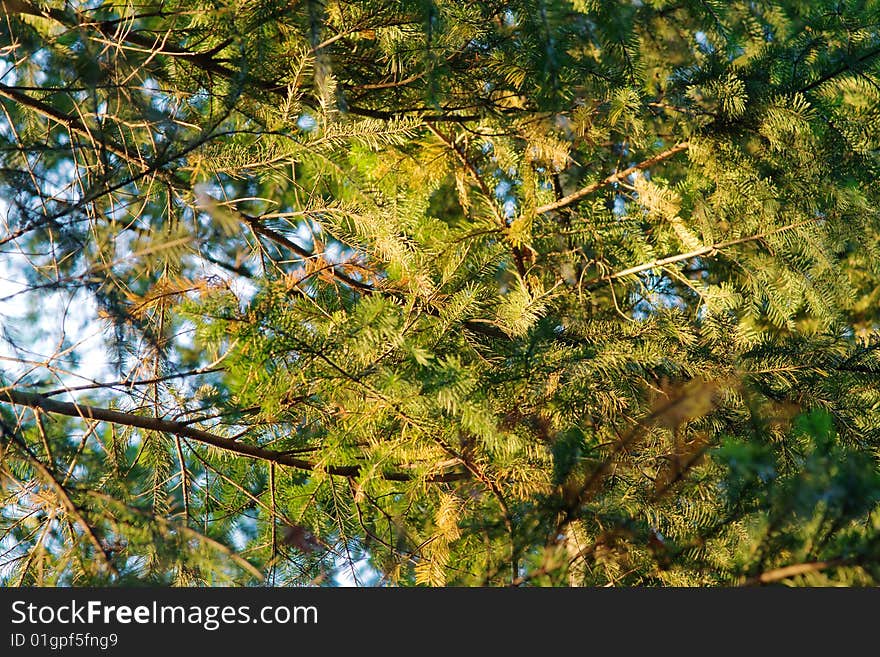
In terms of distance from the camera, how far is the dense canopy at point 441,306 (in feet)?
6.71

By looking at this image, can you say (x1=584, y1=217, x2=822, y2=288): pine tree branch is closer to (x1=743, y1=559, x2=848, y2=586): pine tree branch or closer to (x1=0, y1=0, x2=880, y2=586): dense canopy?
(x1=0, y1=0, x2=880, y2=586): dense canopy

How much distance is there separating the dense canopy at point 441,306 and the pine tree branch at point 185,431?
0.02 m

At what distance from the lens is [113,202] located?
7.83 ft

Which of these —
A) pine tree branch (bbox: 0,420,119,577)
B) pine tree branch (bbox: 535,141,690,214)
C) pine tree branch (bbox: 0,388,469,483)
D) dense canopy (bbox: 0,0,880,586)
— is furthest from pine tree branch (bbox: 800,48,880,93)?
pine tree branch (bbox: 0,420,119,577)

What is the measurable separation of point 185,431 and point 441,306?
Answer: 3.07 ft

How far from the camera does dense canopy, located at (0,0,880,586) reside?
80.5 inches

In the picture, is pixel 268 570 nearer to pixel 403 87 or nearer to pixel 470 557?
pixel 470 557

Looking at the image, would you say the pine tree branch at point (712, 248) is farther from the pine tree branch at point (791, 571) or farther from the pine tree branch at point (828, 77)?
the pine tree branch at point (791, 571)

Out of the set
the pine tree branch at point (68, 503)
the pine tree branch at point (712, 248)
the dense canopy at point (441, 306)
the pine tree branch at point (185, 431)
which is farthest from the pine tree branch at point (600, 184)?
the pine tree branch at point (68, 503)

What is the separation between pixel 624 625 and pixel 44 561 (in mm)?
1886

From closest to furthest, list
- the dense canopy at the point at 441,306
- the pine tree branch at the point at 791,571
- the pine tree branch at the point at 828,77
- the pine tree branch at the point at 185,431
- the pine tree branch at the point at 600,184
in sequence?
the pine tree branch at the point at 791,571 < the dense canopy at the point at 441,306 < the pine tree branch at the point at 185,431 < the pine tree branch at the point at 828,77 < the pine tree branch at the point at 600,184

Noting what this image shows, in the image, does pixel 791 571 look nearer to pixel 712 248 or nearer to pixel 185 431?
pixel 712 248

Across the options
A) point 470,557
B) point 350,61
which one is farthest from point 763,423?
point 350,61

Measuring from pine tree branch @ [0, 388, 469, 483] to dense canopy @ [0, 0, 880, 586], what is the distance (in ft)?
0.05
